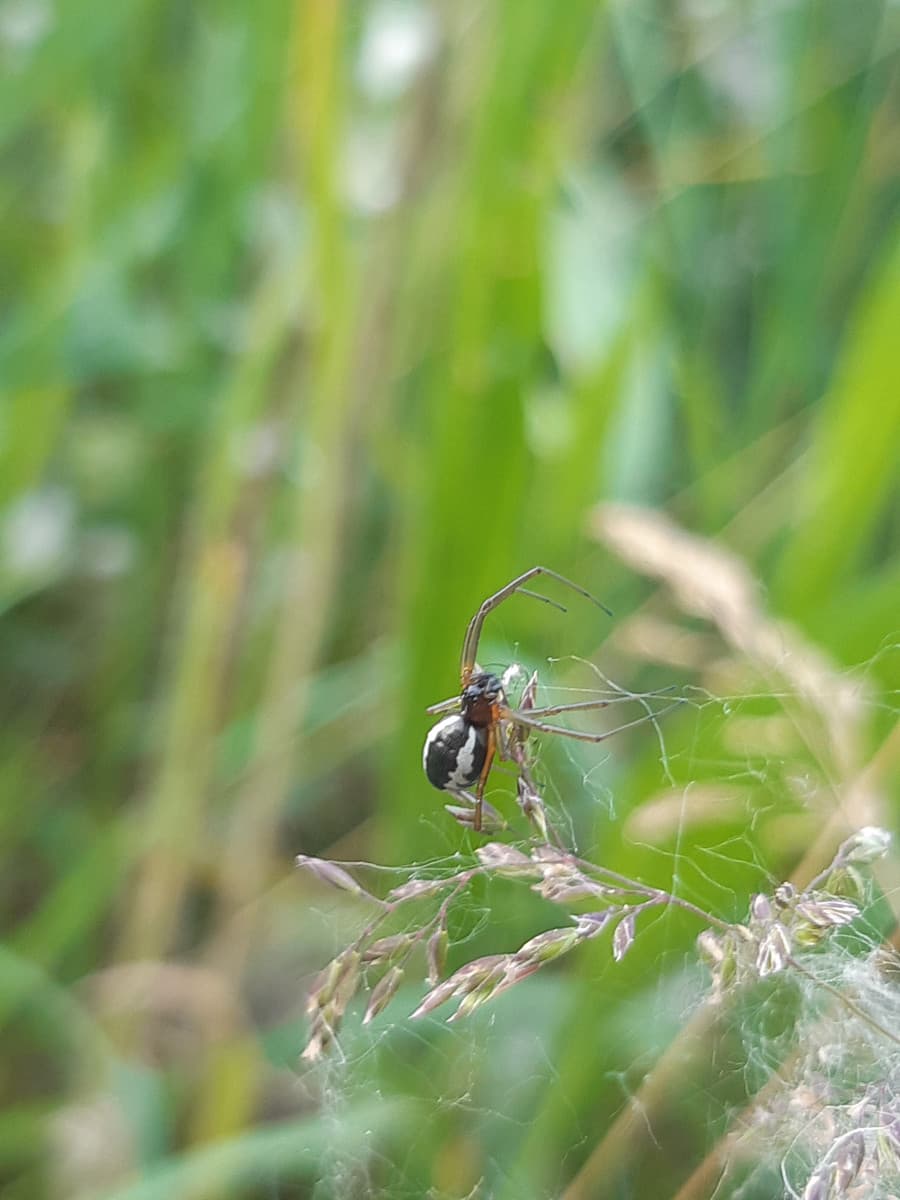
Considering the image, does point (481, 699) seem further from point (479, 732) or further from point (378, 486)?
point (378, 486)

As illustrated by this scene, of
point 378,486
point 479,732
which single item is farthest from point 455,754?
point 378,486

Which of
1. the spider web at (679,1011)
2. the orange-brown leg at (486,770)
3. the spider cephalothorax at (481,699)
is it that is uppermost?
the spider cephalothorax at (481,699)

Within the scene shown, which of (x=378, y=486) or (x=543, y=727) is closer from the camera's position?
(x=543, y=727)

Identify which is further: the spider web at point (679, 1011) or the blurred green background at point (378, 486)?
the blurred green background at point (378, 486)

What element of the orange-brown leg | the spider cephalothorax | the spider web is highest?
the spider cephalothorax

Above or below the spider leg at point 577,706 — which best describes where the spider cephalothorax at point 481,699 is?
above
